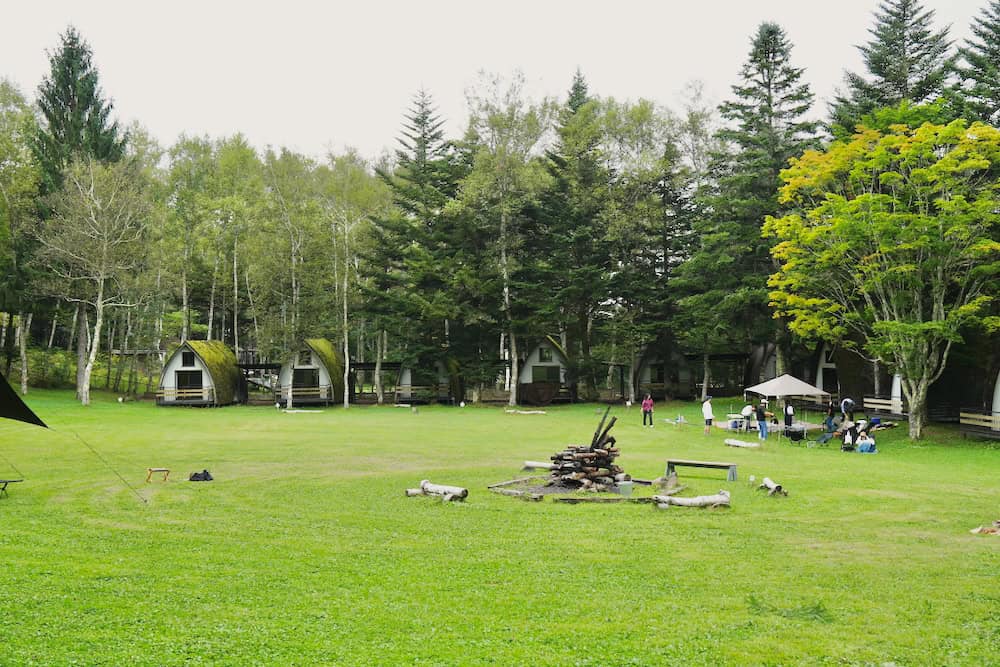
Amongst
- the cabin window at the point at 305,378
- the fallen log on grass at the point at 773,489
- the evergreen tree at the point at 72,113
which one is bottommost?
the fallen log on grass at the point at 773,489

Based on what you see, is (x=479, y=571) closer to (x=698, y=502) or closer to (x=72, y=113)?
(x=698, y=502)

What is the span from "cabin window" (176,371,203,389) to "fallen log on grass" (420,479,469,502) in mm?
33455

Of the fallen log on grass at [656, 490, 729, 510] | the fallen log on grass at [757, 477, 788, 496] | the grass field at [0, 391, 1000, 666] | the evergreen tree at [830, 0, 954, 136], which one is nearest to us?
the grass field at [0, 391, 1000, 666]

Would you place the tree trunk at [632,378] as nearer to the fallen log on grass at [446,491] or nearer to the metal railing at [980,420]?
the metal railing at [980,420]

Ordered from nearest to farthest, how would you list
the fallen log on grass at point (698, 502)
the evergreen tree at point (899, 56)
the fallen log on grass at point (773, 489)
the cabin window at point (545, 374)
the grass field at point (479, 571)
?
the grass field at point (479, 571)
the fallen log on grass at point (698, 502)
the fallen log on grass at point (773, 489)
the evergreen tree at point (899, 56)
the cabin window at point (545, 374)

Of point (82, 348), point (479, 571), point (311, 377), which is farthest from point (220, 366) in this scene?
point (479, 571)

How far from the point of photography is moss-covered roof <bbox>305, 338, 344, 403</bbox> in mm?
45031

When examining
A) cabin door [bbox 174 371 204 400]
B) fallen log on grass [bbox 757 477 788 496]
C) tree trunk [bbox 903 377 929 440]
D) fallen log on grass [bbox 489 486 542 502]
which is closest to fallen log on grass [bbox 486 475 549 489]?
fallen log on grass [bbox 489 486 542 502]

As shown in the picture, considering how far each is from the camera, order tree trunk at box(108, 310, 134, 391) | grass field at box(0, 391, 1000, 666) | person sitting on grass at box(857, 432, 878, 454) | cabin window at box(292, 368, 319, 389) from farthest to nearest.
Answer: tree trunk at box(108, 310, 134, 391) < cabin window at box(292, 368, 319, 389) < person sitting on grass at box(857, 432, 878, 454) < grass field at box(0, 391, 1000, 666)

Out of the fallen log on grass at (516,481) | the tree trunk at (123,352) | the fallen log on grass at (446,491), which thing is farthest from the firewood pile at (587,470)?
the tree trunk at (123,352)

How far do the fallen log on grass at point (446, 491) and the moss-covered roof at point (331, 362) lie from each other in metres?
31.4

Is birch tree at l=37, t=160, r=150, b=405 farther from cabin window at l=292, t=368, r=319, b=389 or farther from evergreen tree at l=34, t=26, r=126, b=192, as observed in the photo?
cabin window at l=292, t=368, r=319, b=389

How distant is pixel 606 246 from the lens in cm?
4572

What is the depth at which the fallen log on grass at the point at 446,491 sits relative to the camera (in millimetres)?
13655
